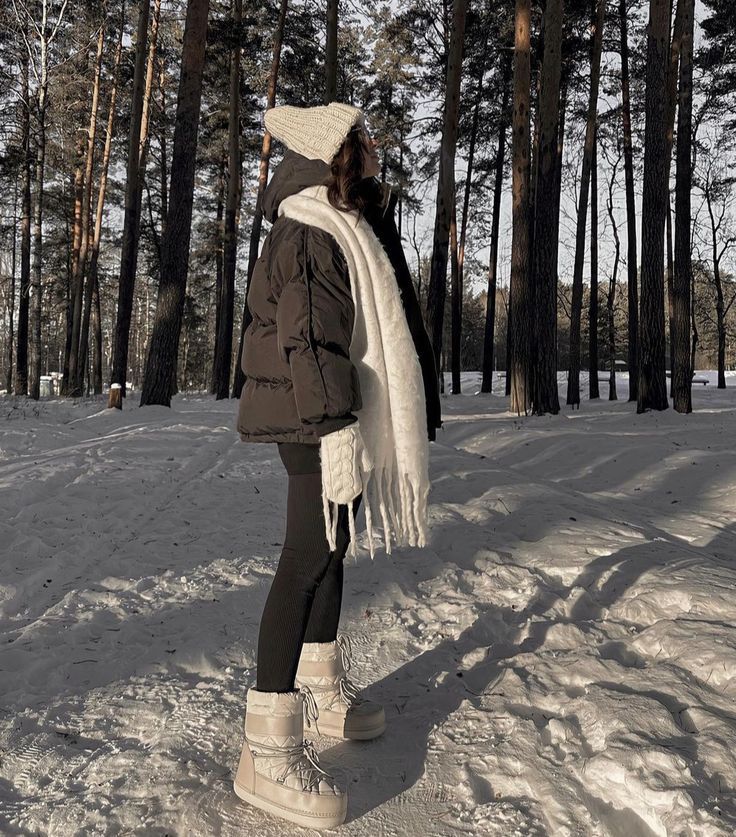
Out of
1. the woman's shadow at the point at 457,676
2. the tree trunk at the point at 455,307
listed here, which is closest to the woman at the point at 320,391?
the woman's shadow at the point at 457,676

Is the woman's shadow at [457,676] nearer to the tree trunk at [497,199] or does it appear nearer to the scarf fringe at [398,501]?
the scarf fringe at [398,501]

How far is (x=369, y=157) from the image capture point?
2041 millimetres

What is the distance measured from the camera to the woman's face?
2.03m

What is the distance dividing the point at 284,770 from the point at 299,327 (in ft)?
4.23

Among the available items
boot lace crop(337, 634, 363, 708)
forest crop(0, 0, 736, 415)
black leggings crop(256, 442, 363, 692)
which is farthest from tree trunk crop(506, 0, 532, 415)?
black leggings crop(256, 442, 363, 692)

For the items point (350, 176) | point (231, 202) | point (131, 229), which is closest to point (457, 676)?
point (350, 176)

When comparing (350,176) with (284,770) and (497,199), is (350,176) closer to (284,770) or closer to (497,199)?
(284,770)

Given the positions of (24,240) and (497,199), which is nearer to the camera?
(24,240)

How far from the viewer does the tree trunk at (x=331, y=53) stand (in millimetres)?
13625

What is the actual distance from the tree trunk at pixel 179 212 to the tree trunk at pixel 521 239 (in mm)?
5910

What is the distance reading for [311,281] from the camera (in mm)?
1903

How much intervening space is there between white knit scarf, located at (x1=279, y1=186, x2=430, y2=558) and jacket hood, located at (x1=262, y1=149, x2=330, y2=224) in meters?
0.03

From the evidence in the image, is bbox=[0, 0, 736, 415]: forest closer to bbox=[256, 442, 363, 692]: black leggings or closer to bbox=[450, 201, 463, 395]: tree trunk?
bbox=[450, 201, 463, 395]: tree trunk

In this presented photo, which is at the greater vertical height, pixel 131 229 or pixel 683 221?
pixel 131 229
